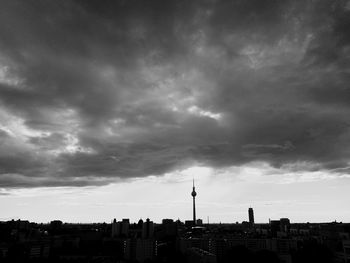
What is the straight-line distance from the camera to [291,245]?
15550 cm

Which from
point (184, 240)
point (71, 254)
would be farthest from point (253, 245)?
point (71, 254)

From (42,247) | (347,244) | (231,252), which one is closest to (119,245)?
(42,247)

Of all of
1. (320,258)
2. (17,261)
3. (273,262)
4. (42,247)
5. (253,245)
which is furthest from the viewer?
(42,247)

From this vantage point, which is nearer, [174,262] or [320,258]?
[320,258]

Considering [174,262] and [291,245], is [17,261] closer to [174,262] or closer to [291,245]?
→ [174,262]

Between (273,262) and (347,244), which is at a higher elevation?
(347,244)

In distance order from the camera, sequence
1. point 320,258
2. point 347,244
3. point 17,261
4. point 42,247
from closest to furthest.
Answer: point 347,244 < point 320,258 < point 17,261 < point 42,247

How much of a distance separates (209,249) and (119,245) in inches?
2703

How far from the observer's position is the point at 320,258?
11325 centimetres

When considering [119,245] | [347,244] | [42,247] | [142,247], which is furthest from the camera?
[119,245]

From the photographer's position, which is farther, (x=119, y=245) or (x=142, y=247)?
(x=119, y=245)

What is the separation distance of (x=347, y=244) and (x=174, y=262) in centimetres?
6744

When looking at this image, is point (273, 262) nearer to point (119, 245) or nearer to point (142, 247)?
point (142, 247)

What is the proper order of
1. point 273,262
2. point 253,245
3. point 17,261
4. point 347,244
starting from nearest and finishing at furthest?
point 347,244, point 273,262, point 17,261, point 253,245
